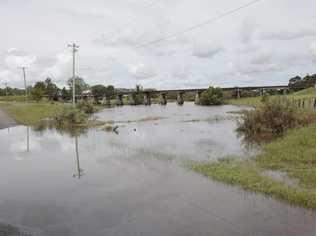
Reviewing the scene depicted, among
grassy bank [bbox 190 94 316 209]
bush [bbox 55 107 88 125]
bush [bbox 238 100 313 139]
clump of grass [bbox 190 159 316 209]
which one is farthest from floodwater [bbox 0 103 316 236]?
bush [bbox 55 107 88 125]

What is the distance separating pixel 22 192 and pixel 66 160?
6.05 meters

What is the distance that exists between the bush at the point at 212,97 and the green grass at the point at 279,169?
86563 mm

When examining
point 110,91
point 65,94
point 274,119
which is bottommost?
point 274,119

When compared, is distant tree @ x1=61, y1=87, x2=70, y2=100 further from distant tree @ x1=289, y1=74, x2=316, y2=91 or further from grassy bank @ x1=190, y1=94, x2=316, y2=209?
grassy bank @ x1=190, y1=94, x2=316, y2=209

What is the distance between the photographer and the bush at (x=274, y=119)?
24531 mm

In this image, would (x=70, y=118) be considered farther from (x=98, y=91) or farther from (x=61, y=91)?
Answer: (x=98, y=91)

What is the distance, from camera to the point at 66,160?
17812mm

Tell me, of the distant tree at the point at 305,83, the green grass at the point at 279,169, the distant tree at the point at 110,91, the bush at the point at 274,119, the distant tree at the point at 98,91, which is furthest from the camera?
the distant tree at the point at 110,91

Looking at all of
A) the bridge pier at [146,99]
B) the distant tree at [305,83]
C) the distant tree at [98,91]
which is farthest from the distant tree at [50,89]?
the distant tree at [305,83]

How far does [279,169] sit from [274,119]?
1192cm

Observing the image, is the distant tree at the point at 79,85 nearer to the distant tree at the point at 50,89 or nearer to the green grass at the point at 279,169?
the distant tree at the point at 50,89

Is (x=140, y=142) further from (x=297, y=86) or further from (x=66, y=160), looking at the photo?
(x=297, y=86)

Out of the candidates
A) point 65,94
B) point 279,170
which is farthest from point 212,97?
point 279,170

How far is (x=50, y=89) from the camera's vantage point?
345 feet
